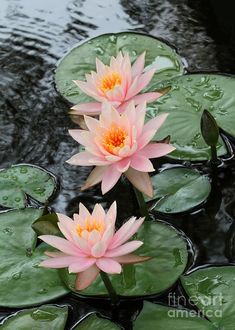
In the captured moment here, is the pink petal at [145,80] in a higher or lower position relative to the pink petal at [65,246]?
higher

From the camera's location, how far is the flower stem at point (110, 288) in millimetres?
1165

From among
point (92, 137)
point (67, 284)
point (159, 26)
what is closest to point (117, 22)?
point (159, 26)

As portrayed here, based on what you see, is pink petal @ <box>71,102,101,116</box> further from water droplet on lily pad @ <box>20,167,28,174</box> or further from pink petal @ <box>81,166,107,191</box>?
water droplet on lily pad @ <box>20,167,28,174</box>

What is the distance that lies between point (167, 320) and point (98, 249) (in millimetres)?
222

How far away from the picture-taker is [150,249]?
1.31 metres

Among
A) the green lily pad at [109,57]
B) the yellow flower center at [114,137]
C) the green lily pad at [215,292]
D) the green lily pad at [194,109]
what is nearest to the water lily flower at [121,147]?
the yellow flower center at [114,137]

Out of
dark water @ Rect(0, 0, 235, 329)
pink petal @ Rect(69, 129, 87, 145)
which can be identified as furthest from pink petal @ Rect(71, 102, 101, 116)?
dark water @ Rect(0, 0, 235, 329)

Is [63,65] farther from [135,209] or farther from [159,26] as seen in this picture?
[135,209]

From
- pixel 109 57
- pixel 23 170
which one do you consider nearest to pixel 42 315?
pixel 23 170

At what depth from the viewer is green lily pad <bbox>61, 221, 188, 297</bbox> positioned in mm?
1239

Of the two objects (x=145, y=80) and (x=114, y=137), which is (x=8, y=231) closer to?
(x=114, y=137)

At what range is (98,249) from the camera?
108 cm

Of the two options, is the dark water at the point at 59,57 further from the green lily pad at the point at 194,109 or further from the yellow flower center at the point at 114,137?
the yellow flower center at the point at 114,137

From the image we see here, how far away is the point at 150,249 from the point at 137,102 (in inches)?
13.3
